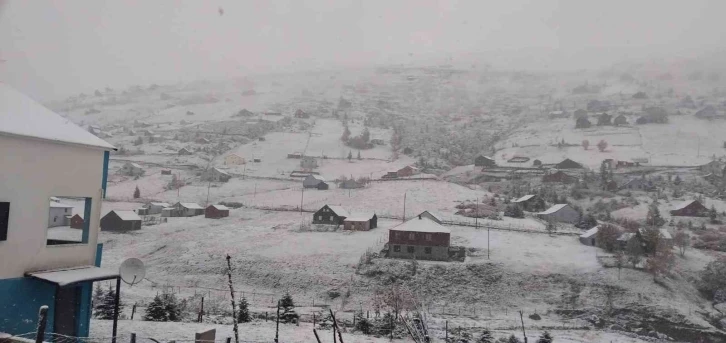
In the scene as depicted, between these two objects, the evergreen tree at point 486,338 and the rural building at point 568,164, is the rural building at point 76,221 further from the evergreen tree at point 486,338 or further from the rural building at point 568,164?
the rural building at point 568,164

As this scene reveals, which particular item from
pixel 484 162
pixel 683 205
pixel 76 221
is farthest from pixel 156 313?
pixel 484 162

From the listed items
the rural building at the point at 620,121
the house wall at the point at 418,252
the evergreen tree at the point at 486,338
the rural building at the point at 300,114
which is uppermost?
the rural building at the point at 300,114

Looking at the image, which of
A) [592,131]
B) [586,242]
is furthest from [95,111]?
[586,242]

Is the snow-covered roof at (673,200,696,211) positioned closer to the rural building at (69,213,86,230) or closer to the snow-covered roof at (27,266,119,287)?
the snow-covered roof at (27,266,119,287)

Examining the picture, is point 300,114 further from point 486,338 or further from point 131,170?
point 486,338

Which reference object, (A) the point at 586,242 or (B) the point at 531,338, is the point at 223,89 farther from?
(B) the point at 531,338

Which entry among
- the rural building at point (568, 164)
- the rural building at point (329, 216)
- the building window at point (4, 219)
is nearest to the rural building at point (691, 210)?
the rural building at point (568, 164)
